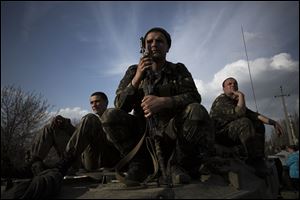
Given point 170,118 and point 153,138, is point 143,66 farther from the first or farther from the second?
point 153,138

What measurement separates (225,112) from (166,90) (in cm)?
148

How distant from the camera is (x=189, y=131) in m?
2.59

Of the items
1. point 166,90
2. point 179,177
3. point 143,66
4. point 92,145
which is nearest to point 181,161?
point 179,177

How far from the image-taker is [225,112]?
4078 mm

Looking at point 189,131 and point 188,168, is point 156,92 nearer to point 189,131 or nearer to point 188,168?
point 189,131

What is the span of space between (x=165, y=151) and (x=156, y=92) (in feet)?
2.08

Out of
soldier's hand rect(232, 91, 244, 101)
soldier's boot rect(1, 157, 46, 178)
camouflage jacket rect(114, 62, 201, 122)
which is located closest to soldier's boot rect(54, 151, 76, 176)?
soldier's boot rect(1, 157, 46, 178)

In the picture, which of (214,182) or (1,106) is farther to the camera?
(1,106)

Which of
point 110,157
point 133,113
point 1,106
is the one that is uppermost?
point 1,106

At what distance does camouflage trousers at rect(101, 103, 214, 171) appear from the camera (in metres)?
2.58

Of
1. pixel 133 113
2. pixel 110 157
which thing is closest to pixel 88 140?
pixel 110 157

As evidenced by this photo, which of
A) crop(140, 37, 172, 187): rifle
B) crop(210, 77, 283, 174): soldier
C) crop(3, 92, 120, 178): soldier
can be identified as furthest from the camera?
crop(210, 77, 283, 174): soldier

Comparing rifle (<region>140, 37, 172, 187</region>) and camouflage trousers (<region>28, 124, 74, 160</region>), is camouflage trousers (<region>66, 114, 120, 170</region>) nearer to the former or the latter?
camouflage trousers (<region>28, 124, 74, 160</region>)

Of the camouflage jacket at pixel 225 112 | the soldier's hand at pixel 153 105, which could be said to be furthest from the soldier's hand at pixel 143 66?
the camouflage jacket at pixel 225 112
